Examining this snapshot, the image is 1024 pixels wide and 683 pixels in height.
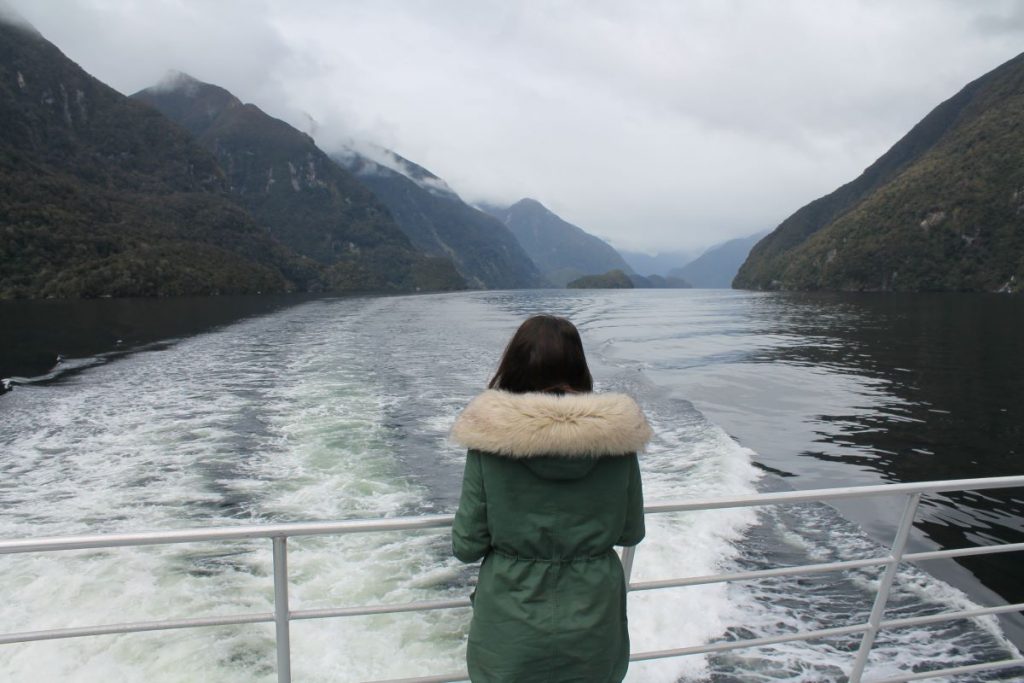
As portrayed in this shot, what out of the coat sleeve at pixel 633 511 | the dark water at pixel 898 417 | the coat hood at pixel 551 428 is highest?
the coat hood at pixel 551 428

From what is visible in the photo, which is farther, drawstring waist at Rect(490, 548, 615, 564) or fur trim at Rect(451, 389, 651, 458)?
drawstring waist at Rect(490, 548, 615, 564)

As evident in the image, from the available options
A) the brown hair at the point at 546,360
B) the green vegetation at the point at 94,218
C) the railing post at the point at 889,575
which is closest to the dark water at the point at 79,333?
the brown hair at the point at 546,360

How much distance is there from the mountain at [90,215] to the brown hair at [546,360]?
337ft

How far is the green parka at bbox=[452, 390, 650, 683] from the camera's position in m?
1.97

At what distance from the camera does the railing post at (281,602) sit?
88.0 inches

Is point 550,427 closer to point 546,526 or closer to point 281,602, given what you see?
point 546,526

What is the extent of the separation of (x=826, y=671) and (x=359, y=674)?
13.8 ft

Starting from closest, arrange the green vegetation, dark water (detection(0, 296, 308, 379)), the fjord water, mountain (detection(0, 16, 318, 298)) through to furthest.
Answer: the fjord water
dark water (detection(0, 296, 308, 379))
mountain (detection(0, 16, 318, 298))
the green vegetation

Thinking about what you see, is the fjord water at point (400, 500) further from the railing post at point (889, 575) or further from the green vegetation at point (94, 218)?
the green vegetation at point (94, 218)

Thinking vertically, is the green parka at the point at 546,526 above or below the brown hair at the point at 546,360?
below

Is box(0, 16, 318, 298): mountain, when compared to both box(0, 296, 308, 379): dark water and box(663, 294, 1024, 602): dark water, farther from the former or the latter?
box(663, 294, 1024, 602): dark water

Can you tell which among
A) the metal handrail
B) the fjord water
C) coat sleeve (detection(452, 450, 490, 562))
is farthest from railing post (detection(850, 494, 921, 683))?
the fjord water

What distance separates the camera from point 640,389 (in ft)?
67.6

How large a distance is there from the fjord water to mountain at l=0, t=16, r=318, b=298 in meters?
84.8
